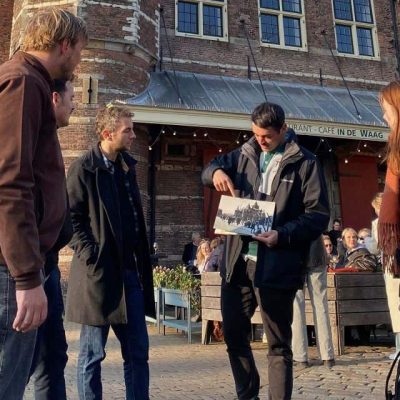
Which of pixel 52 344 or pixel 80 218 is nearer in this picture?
pixel 52 344

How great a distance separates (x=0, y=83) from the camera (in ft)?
5.29

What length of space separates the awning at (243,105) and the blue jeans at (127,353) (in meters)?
8.63

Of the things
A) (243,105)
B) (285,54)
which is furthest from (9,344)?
(285,54)

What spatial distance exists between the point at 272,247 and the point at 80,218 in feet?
4.13

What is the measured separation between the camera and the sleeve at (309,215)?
9.37ft

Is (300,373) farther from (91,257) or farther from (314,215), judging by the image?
(91,257)

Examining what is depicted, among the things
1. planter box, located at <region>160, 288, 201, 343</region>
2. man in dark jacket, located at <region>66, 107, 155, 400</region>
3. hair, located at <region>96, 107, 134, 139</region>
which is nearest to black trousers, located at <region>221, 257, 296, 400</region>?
man in dark jacket, located at <region>66, 107, 155, 400</region>

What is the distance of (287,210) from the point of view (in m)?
3.02

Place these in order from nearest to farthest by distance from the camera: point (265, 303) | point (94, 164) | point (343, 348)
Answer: point (265, 303) → point (94, 164) → point (343, 348)

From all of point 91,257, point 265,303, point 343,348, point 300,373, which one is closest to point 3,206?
point 91,257

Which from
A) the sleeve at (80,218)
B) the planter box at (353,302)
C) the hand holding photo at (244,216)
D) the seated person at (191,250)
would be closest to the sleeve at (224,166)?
the hand holding photo at (244,216)

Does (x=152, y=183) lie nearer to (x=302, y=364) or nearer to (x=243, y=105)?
(x=243, y=105)

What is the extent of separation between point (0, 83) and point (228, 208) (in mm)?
1693

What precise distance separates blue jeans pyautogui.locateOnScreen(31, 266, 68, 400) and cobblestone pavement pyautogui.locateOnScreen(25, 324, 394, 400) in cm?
137
